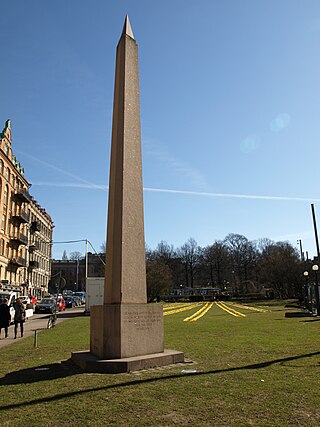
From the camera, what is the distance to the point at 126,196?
8.71 metres

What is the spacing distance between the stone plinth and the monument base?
0.59 ft

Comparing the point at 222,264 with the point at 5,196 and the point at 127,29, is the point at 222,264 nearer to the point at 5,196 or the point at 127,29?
the point at 5,196

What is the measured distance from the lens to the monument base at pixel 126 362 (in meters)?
7.14

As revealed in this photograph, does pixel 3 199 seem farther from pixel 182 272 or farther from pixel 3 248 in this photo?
pixel 182 272

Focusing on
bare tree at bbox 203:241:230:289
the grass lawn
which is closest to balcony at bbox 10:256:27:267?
the grass lawn

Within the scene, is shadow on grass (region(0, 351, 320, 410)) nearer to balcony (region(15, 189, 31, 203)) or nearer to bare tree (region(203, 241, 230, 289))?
balcony (region(15, 189, 31, 203))

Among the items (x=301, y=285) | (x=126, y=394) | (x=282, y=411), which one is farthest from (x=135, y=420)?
(x=301, y=285)

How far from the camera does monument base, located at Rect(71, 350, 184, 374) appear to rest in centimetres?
714

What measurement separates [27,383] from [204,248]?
297ft

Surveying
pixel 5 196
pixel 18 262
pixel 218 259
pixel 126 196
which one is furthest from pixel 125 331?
pixel 218 259

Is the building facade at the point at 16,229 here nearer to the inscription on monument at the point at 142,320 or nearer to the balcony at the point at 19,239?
the balcony at the point at 19,239

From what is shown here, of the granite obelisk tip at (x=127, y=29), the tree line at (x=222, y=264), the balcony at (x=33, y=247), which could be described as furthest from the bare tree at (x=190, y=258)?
the granite obelisk tip at (x=127, y=29)

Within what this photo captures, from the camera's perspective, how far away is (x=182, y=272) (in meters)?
97.6

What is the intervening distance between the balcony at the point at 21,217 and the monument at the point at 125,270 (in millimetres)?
44539
